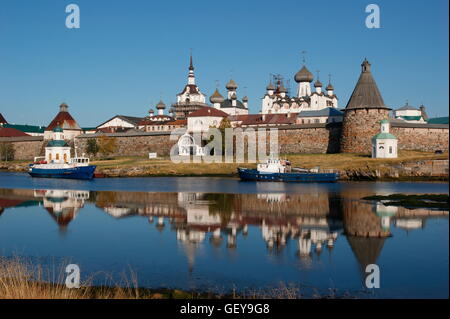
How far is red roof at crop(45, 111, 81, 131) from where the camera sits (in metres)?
61.9

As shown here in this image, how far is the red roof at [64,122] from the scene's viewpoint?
61.9 meters

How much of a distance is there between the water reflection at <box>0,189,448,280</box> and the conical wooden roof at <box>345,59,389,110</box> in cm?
1853

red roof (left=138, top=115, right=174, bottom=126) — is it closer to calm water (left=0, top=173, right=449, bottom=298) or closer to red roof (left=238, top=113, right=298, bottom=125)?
red roof (left=238, top=113, right=298, bottom=125)

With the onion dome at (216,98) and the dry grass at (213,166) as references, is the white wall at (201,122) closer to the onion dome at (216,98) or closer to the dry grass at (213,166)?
the onion dome at (216,98)

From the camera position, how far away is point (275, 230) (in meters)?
14.0

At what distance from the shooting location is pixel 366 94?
41.7 metres

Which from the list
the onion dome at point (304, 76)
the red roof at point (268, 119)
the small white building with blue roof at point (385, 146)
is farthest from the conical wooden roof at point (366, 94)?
the onion dome at point (304, 76)

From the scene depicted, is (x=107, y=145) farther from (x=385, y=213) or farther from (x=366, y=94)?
(x=385, y=213)

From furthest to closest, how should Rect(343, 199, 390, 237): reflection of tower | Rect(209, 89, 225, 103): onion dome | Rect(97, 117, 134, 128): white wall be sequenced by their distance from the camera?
Rect(97, 117, 134, 128): white wall < Rect(209, 89, 225, 103): onion dome < Rect(343, 199, 390, 237): reflection of tower

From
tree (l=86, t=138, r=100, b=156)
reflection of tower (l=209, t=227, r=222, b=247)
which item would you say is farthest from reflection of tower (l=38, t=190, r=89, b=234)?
tree (l=86, t=138, r=100, b=156)

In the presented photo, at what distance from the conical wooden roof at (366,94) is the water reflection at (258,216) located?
729 inches

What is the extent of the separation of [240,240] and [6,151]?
171 feet
